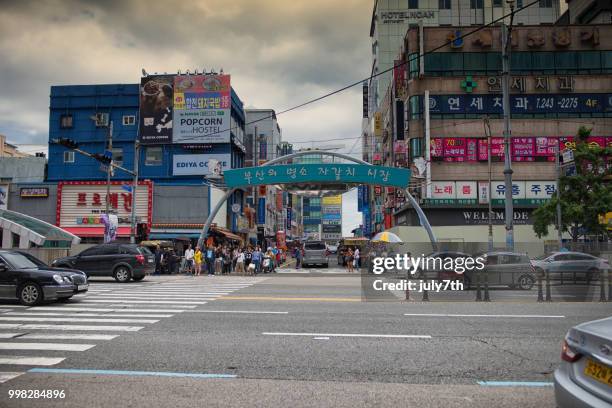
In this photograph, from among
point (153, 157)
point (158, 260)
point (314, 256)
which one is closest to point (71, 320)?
point (158, 260)

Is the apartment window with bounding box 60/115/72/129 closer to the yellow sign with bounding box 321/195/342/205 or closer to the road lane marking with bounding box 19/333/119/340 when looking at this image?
the road lane marking with bounding box 19/333/119/340

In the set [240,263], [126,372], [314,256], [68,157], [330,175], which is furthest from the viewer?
[68,157]

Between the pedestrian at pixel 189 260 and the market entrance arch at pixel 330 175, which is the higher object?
the market entrance arch at pixel 330 175

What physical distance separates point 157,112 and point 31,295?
3738 cm

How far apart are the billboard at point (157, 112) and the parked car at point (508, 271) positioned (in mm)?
37633

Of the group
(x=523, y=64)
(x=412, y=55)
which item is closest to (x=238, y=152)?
(x=412, y=55)

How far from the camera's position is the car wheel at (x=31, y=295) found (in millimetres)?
13102

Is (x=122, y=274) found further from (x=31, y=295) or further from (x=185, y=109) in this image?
(x=185, y=109)

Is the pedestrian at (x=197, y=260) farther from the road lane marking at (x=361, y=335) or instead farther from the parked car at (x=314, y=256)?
the road lane marking at (x=361, y=335)

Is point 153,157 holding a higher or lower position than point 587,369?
higher

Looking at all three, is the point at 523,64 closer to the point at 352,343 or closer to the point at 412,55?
the point at 412,55

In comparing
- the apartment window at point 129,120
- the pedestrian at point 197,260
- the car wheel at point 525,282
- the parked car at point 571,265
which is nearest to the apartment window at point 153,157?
the apartment window at point 129,120

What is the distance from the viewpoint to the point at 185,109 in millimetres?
47469
